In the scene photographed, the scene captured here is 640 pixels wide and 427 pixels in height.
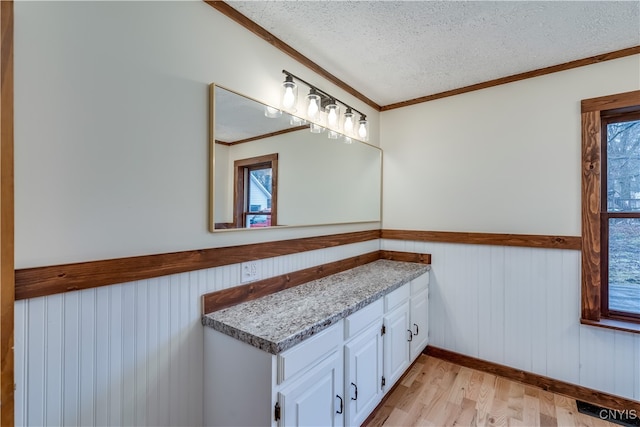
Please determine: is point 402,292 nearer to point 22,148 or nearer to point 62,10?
point 22,148

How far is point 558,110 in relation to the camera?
203 cm

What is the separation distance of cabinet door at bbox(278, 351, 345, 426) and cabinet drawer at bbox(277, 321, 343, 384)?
43mm

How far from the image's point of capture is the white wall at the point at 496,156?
1.98 metres

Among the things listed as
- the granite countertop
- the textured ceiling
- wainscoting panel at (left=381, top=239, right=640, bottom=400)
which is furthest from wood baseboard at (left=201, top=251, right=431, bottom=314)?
the textured ceiling

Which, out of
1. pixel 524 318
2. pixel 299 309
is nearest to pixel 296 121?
pixel 299 309

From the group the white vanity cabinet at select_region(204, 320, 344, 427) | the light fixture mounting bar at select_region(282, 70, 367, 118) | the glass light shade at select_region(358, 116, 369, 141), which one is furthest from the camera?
the glass light shade at select_region(358, 116, 369, 141)

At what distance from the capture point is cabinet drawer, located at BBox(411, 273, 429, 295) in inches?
88.1

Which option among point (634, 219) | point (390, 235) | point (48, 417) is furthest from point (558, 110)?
point (48, 417)

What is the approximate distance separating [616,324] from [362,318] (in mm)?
1708

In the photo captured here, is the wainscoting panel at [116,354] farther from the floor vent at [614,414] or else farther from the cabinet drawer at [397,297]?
the floor vent at [614,414]

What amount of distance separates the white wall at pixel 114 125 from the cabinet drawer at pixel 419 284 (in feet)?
4.68

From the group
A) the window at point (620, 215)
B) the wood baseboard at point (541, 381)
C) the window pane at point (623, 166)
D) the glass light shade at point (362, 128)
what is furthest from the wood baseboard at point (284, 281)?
the window pane at point (623, 166)

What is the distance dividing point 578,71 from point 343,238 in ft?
6.55

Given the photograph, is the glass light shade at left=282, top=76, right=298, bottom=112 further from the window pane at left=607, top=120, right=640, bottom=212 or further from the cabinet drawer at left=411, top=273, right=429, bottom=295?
the window pane at left=607, top=120, right=640, bottom=212
